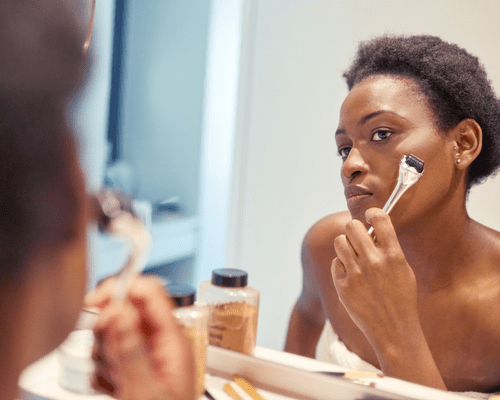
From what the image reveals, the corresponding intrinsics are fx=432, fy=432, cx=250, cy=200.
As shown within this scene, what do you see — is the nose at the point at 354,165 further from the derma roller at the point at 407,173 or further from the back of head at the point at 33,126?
the back of head at the point at 33,126

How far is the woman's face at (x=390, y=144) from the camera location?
0.42 metres

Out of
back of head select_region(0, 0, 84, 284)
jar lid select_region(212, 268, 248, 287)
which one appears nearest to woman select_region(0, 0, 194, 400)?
back of head select_region(0, 0, 84, 284)

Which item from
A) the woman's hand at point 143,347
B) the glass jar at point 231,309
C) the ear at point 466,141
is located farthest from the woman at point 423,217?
the woman's hand at point 143,347

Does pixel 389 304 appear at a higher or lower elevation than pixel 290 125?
lower

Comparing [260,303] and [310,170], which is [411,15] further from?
[260,303]

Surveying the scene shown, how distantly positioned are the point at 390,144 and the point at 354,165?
0.04 m

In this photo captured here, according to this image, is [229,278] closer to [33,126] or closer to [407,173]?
[407,173]

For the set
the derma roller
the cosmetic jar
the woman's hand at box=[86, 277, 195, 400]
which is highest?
the derma roller

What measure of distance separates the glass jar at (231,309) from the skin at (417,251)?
114 millimetres

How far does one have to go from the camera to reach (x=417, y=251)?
0.43 metres

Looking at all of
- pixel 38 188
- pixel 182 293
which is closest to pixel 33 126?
pixel 38 188

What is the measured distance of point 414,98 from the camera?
16.3 inches

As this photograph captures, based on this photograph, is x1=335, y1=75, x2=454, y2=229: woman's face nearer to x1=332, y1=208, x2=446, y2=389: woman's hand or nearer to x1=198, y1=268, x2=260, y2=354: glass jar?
x1=332, y1=208, x2=446, y2=389: woman's hand

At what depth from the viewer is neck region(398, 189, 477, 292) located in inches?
16.7
